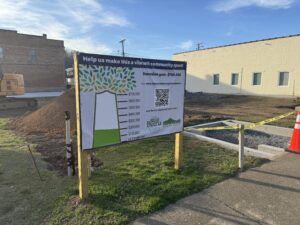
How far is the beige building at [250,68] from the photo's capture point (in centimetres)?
2530

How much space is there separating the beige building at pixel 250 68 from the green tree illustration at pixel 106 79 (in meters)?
26.3

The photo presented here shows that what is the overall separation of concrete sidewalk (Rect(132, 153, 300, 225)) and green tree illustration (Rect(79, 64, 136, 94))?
1.85 metres

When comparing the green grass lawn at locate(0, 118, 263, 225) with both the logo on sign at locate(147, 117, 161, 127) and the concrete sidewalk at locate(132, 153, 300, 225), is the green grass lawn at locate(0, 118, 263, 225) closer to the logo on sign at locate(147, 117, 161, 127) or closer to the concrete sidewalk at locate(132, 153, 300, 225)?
the concrete sidewalk at locate(132, 153, 300, 225)

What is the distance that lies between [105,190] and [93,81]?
5.71 ft

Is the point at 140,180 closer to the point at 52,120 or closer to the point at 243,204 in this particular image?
the point at 243,204

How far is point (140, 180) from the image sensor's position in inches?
165

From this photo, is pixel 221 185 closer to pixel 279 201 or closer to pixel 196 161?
pixel 279 201

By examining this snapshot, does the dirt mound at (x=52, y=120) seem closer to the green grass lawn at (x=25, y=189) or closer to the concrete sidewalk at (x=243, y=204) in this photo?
the green grass lawn at (x=25, y=189)

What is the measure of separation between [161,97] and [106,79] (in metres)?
1.22

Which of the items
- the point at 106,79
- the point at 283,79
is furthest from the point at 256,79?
the point at 106,79

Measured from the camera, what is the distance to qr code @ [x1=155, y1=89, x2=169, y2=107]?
4.24 meters

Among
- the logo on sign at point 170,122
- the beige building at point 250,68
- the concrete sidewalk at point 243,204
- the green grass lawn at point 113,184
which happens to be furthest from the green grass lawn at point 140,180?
the beige building at point 250,68

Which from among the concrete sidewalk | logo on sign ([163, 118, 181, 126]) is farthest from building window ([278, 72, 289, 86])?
logo on sign ([163, 118, 181, 126])

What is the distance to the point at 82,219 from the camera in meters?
3.02
